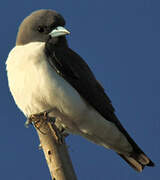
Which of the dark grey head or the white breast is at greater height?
the dark grey head

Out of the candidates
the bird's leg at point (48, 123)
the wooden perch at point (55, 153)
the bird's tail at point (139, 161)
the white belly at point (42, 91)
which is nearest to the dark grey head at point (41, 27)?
the white belly at point (42, 91)

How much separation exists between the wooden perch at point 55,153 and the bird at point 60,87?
911mm

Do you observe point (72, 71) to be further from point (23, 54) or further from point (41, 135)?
point (41, 135)

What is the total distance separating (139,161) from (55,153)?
207cm

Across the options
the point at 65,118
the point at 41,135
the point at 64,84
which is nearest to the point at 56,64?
the point at 64,84

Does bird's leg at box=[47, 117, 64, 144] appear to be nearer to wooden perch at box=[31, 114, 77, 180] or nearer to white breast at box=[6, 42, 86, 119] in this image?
wooden perch at box=[31, 114, 77, 180]

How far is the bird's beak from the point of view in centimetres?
639

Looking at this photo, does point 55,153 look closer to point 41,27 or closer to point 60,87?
point 60,87

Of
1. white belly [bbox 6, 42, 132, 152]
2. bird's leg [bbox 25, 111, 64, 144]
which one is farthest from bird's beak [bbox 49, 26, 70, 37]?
bird's leg [bbox 25, 111, 64, 144]

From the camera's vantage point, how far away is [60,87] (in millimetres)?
6062

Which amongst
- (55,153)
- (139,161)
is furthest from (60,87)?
(139,161)

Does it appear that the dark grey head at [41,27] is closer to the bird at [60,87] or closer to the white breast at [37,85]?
the bird at [60,87]

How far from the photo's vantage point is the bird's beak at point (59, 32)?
6.39 meters

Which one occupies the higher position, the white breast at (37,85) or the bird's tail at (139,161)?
the white breast at (37,85)
